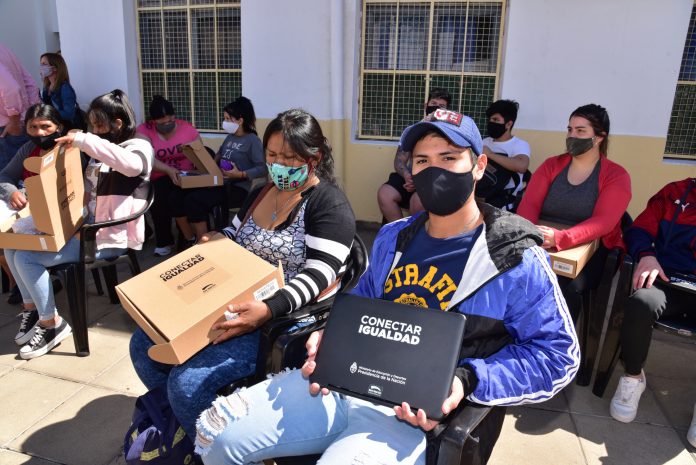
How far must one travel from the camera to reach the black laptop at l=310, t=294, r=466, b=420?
4.27 ft

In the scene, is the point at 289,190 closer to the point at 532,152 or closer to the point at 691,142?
the point at 532,152

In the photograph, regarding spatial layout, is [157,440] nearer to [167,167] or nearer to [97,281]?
[97,281]

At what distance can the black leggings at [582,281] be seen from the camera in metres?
2.80

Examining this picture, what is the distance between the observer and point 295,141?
7.16 ft

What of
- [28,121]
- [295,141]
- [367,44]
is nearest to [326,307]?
[295,141]

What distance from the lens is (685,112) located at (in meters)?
4.81

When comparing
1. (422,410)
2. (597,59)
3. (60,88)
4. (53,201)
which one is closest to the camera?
(422,410)

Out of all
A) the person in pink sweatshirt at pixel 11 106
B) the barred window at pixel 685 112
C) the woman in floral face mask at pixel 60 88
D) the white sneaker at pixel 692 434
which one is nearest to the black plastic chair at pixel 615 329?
the white sneaker at pixel 692 434

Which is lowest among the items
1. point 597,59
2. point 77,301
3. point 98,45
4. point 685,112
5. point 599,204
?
point 77,301

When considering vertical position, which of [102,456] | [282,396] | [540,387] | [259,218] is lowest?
[102,456]

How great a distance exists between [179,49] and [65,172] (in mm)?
3988

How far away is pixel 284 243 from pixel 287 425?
0.88 m

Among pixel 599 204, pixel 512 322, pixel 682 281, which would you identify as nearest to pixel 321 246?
pixel 512 322

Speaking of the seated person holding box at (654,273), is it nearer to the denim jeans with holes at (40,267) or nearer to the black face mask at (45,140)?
the denim jeans with holes at (40,267)
